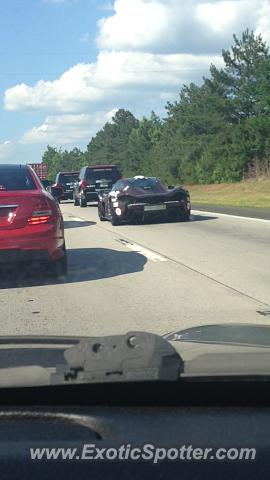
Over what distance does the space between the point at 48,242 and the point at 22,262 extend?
43 cm

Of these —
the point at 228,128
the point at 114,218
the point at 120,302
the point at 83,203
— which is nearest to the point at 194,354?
the point at 120,302

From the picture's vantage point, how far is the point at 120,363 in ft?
8.65

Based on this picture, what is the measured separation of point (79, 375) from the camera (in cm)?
260

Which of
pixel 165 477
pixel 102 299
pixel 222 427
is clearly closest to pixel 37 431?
pixel 165 477

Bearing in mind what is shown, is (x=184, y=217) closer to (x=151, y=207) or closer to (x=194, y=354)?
(x=151, y=207)

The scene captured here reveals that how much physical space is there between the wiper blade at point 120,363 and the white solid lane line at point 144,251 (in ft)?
31.9

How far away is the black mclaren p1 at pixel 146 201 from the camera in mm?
20016

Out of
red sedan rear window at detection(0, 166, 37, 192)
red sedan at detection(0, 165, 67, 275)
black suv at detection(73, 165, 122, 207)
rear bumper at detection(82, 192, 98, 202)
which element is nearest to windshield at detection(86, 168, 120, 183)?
black suv at detection(73, 165, 122, 207)

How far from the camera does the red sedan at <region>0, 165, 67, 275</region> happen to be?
9328mm

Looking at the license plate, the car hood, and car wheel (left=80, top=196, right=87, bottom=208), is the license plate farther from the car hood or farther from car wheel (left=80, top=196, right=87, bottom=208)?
the car hood

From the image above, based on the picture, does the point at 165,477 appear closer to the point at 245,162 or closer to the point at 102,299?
the point at 102,299

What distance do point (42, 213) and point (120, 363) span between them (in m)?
7.05

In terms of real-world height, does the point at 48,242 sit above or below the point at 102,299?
above

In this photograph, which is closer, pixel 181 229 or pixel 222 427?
pixel 222 427
